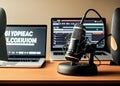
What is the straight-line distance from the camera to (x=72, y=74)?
1.10 meters

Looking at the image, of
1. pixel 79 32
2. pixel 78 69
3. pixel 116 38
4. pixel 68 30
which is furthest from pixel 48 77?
pixel 68 30

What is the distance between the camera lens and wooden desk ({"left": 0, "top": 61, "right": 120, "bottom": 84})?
1012 millimetres

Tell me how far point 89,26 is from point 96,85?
63cm

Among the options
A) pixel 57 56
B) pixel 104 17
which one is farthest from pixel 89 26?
pixel 57 56

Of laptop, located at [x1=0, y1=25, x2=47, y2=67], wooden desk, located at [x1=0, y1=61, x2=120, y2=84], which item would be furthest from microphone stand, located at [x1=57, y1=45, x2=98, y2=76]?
laptop, located at [x1=0, y1=25, x2=47, y2=67]

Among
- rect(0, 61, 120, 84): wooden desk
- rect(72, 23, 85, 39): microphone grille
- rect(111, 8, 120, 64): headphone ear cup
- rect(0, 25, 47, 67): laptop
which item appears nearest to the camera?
rect(0, 61, 120, 84): wooden desk

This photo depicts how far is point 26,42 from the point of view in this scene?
152 cm

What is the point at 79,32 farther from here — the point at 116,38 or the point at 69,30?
the point at 69,30

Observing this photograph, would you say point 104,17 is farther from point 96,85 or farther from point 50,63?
point 96,85

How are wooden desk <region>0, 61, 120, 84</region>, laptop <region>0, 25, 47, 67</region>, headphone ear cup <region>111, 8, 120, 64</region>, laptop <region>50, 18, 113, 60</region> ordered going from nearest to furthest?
wooden desk <region>0, 61, 120, 84</region> → headphone ear cup <region>111, 8, 120, 64</region> → laptop <region>0, 25, 47, 67</region> → laptop <region>50, 18, 113, 60</region>

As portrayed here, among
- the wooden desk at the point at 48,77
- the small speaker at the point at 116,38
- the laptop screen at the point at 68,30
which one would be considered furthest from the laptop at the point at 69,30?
the wooden desk at the point at 48,77

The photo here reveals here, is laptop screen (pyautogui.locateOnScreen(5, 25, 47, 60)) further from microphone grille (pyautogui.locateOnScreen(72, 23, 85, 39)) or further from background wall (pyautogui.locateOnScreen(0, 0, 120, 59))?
microphone grille (pyautogui.locateOnScreen(72, 23, 85, 39))

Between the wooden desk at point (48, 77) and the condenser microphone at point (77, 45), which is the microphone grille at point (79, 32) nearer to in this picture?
the condenser microphone at point (77, 45)

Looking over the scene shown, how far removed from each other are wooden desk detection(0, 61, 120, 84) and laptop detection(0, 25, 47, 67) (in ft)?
0.99
